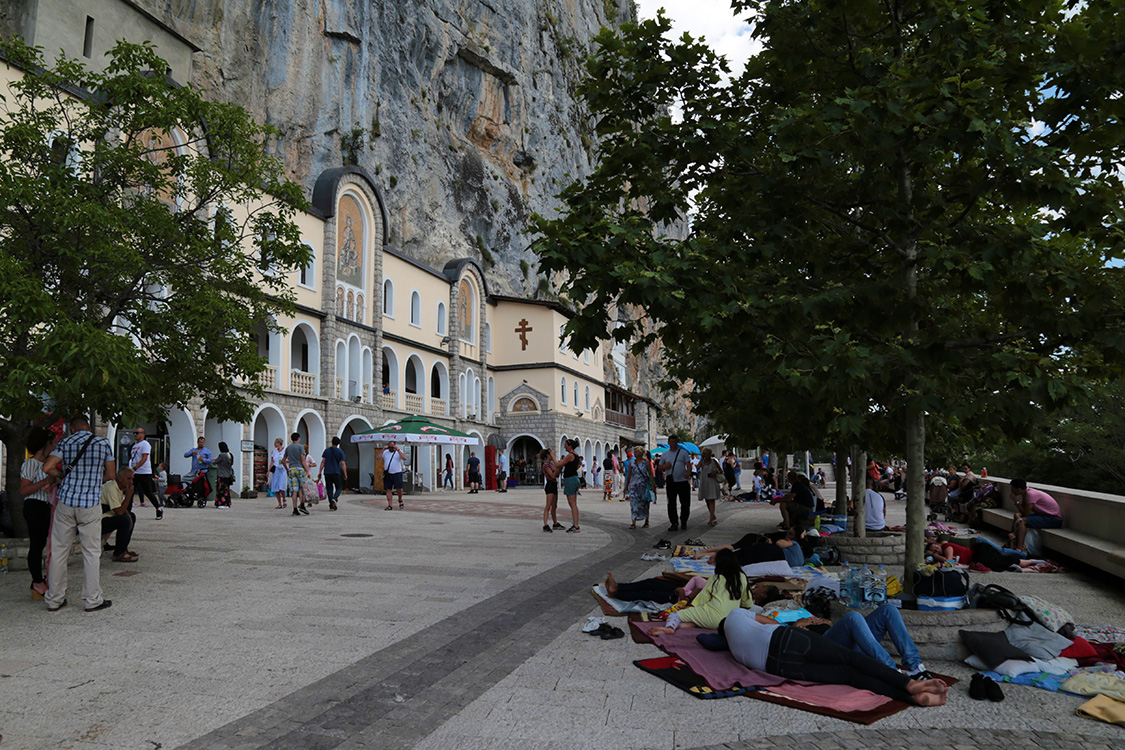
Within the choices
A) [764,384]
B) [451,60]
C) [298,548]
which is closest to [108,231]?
[298,548]

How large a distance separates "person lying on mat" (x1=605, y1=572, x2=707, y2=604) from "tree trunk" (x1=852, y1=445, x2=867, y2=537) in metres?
4.87

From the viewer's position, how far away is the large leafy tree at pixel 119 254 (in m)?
7.26

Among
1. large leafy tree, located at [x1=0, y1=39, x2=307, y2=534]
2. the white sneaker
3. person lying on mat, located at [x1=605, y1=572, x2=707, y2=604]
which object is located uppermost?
large leafy tree, located at [x1=0, y1=39, x2=307, y2=534]

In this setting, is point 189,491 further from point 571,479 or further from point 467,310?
point 467,310

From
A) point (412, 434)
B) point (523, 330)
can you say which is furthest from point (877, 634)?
point (523, 330)

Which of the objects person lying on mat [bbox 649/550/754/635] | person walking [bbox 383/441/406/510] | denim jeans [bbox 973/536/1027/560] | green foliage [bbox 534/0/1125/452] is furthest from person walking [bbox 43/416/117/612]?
person walking [bbox 383/441/406/510]

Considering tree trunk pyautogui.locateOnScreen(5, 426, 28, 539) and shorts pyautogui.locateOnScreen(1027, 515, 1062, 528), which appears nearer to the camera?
tree trunk pyautogui.locateOnScreen(5, 426, 28, 539)

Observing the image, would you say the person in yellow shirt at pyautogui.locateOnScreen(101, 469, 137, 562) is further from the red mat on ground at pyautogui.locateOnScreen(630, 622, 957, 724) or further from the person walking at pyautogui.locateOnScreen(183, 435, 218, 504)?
the person walking at pyautogui.locateOnScreen(183, 435, 218, 504)

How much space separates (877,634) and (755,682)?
1191 mm

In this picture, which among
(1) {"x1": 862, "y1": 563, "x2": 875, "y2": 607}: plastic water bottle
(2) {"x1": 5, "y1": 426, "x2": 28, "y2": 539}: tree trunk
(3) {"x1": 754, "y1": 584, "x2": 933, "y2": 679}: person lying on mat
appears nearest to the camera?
(3) {"x1": 754, "y1": 584, "x2": 933, "y2": 679}: person lying on mat

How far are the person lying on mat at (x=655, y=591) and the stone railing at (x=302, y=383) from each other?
77.6 ft

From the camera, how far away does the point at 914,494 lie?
631 centimetres

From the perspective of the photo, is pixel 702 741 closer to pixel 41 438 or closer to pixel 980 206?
pixel 980 206

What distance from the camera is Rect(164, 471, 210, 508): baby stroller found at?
19859 mm
